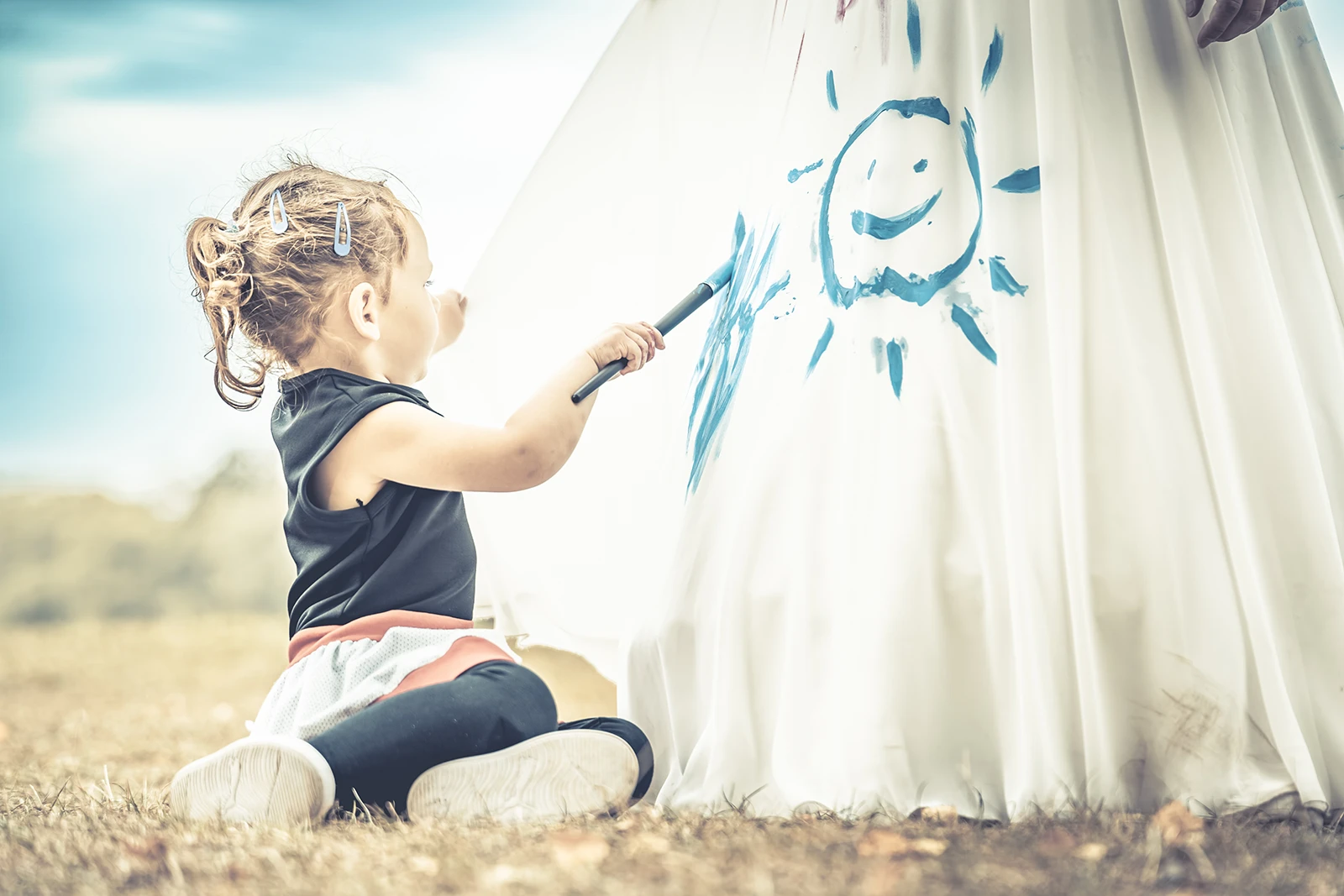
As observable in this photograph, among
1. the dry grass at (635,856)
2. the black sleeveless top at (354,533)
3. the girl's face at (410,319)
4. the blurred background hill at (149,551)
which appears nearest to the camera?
the dry grass at (635,856)

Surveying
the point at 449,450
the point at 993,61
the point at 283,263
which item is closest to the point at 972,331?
the point at 993,61

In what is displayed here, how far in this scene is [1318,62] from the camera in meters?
1.07

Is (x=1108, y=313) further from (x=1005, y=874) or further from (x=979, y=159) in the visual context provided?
(x=1005, y=874)

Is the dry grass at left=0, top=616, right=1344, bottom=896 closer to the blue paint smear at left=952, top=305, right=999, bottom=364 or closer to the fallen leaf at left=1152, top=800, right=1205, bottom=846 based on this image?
the fallen leaf at left=1152, top=800, right=1205, bottom=846

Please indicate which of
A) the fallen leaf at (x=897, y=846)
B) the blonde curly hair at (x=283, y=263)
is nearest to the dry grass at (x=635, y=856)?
the fallen leaf at (x=897, y=846)

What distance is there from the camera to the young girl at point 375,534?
0.88 m

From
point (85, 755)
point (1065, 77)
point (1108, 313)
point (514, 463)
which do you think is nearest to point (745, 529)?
point (514, 463)

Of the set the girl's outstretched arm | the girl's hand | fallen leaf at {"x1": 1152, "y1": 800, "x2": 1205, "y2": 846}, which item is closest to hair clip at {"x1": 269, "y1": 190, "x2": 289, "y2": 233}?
the girl's outstretched arm

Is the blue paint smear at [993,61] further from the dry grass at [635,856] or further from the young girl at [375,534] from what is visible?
the dry grass at [635,856]

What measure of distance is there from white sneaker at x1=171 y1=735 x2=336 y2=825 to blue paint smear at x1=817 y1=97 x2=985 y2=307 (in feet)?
2.09

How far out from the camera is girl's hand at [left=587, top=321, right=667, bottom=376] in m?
1.11

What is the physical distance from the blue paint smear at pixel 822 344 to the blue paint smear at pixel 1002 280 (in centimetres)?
15

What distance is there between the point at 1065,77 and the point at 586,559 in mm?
876

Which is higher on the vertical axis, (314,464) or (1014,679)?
(314,464)
